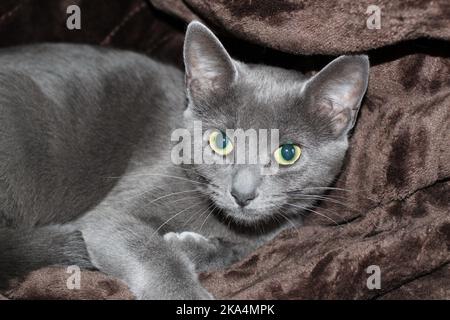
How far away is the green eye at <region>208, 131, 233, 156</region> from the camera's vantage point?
1.75 m

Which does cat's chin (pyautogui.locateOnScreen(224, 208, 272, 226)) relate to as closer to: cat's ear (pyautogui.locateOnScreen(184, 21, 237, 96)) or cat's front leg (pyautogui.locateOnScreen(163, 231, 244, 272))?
cat's front leg (pyautogui.locateOnScreen(163, 231, 244, 272))

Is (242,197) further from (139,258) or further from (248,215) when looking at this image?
(139,258)

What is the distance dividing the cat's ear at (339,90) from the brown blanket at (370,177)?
54 millimetres

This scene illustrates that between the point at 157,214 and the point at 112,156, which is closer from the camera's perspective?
the point at 157,214

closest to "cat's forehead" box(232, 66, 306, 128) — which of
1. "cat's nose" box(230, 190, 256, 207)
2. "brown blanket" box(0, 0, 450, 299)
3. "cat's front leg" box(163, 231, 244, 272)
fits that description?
"brown blanket" box(0, 0, 450, 299)

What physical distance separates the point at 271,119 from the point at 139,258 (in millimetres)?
558

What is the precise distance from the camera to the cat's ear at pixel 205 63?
1723 mm

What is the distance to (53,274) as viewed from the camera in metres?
1.60

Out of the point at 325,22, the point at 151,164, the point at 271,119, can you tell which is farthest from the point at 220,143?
the point at 325,22

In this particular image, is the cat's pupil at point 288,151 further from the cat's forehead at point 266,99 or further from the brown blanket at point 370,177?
the brown blanket at point 370,177

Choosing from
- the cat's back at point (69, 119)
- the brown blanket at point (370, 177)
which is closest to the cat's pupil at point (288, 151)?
the brown blanket at point (370, 177)

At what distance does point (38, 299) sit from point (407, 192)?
1.13 meters

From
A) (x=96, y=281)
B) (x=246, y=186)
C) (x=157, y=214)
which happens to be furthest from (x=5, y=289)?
(x=246, y=186)

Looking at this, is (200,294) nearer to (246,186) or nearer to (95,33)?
(246,186)
